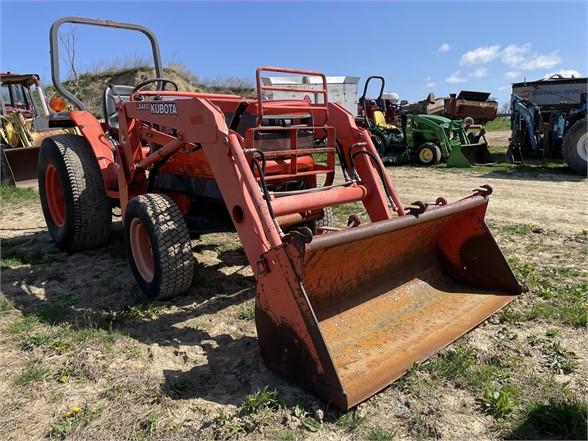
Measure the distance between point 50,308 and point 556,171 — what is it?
10.5 meters

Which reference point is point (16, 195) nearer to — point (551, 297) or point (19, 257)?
point (19, 257)

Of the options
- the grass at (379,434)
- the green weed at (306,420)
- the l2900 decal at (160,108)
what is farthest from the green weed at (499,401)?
the l2900 decal at (160,108)

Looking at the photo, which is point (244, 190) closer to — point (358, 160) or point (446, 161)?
point (358, 160)

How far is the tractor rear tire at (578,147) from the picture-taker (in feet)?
33.0

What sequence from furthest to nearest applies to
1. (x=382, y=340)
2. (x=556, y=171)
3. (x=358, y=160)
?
(x=556, y=171) < (x=358, y=160) < (x=382, y=340)

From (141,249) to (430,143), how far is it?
9.97 meters

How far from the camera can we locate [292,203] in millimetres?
3559

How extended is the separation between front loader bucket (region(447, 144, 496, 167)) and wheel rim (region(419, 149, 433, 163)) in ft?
1.72

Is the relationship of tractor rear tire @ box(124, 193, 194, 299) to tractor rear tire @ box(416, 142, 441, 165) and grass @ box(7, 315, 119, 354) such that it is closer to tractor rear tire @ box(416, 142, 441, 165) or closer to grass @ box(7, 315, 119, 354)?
grass @ box(7, 315, 119, 354)

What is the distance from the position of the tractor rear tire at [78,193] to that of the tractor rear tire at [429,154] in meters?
9.16

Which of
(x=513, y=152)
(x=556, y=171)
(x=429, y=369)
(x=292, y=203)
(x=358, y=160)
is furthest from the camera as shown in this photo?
(x=513, y=152)

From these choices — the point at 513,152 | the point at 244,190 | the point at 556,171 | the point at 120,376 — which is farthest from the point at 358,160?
the point at 513,152

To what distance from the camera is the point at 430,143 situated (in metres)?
12.7

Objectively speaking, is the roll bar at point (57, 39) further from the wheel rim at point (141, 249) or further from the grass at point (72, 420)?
the grass at point (72, 420)
